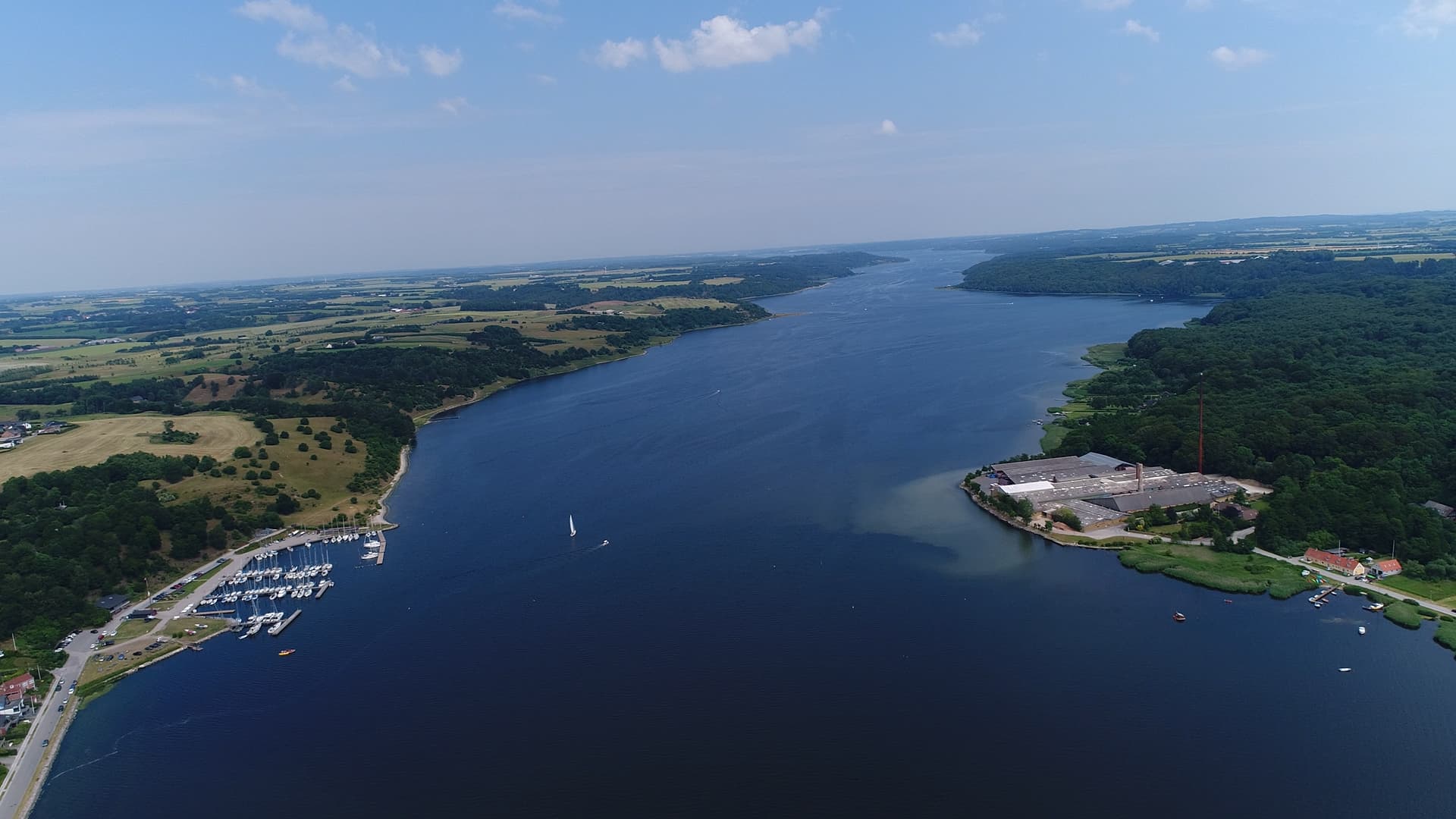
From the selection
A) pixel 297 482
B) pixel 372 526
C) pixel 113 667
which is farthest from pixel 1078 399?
pixel 113 667

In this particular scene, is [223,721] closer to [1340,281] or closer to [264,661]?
[264,661]

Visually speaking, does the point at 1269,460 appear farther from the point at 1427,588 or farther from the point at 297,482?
the point at 297,482

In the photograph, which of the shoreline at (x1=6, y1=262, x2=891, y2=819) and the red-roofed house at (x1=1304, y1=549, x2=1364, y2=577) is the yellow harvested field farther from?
the red-roofed house at (x1=1304, y1=549, x2=1364, y2=577)

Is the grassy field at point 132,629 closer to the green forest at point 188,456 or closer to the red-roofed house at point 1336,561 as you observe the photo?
the green forest at point 188,456

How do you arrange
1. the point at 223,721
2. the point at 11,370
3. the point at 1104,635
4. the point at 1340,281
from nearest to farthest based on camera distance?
1. the point at 223,721
2. the point at 1104,635
3. the point at 11,370
4. the point at 1340,281

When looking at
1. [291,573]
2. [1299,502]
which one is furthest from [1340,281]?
[291,573]

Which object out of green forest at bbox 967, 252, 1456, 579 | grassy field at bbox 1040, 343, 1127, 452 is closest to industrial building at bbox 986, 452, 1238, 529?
green forest at bbox 967, 252, 1456, 579
